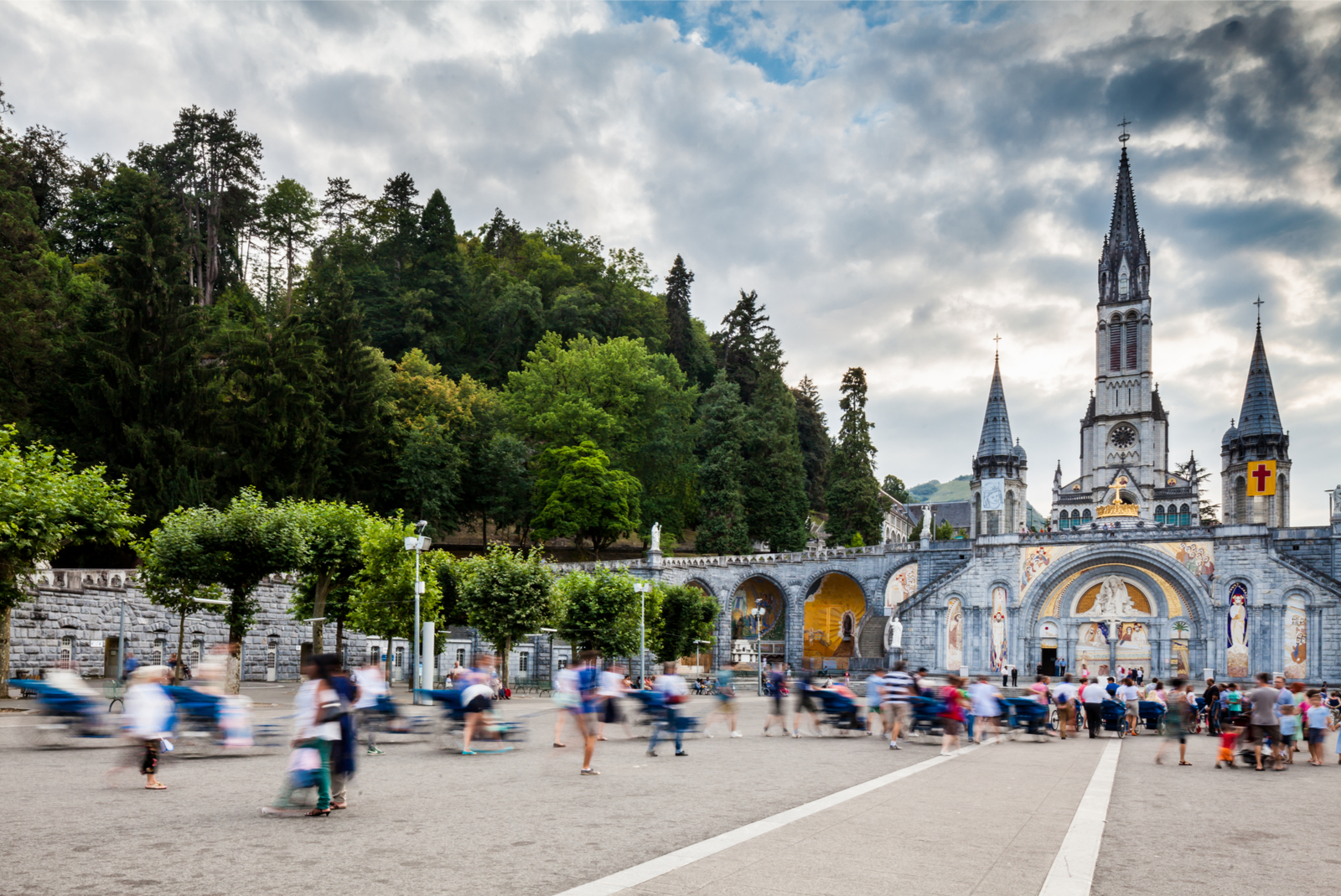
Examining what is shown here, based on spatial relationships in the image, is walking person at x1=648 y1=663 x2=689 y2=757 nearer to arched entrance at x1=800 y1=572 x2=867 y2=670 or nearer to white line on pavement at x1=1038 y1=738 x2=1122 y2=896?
white line on pavement at x1=1038 y1=738 x2=1122 y2=896

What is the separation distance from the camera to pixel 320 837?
832cm

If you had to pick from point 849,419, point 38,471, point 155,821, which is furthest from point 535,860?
point 849,419

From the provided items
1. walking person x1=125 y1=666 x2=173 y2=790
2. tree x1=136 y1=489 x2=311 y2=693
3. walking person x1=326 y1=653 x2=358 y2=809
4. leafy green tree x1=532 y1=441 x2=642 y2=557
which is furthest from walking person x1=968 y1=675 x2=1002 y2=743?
leafy green tree x1=532 y1=441 x2=642 y2=557

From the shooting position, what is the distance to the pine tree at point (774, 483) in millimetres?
64312

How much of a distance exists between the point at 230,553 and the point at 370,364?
26.9m

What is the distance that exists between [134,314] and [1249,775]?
4116 centimetres

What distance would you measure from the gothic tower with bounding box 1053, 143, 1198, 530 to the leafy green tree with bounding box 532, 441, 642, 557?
5222 cm

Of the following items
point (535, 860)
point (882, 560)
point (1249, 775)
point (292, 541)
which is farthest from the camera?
point (882, 560)

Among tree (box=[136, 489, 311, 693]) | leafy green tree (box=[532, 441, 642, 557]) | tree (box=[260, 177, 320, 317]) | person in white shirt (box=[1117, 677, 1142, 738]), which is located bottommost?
person in white shirt (box=[1117, 677, 1142, 738])

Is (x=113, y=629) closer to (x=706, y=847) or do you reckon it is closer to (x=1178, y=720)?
(x=706, y=847)

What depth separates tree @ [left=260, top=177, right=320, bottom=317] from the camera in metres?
65.7

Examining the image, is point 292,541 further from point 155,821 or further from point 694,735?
point 155,821

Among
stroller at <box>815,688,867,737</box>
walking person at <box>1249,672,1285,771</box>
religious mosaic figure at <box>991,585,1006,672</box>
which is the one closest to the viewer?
walking person at <box>1249,672,1285,771</box>

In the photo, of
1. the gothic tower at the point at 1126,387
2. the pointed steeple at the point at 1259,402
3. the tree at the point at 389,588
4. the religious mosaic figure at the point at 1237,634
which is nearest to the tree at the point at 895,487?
the gothic tower at the point at 1126,387
